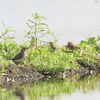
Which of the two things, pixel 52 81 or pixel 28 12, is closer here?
pixel 52 81

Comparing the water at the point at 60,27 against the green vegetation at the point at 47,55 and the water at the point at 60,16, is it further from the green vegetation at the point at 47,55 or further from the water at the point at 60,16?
the green vegetation at the point at 47,55

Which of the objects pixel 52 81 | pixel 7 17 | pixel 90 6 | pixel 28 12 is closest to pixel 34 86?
pixel 52 81

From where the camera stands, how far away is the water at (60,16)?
1962 cm

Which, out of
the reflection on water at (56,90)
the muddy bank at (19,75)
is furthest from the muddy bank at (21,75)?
the reflection on water at (56,90)

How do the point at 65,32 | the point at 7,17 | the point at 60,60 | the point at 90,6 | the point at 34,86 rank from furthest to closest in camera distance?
1. the point at 90,6
2. the point at 7,17
3. the point at 65,32
4. the point at 60,60
5. the point at 34,86

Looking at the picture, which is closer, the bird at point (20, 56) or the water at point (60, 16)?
the bird at point (20, 56)

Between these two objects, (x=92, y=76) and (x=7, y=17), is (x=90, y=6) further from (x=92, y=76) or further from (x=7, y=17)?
(x=92, y=76)

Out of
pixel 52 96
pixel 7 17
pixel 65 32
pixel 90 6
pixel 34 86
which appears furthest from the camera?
pixel 90 6

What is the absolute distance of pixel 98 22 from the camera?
22.8 meters

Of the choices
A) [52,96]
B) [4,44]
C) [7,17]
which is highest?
[7,17]

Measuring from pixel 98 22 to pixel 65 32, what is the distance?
3164mm

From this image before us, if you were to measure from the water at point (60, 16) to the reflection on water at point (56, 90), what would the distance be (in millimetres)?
5999

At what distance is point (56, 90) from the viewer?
1061 centimetres

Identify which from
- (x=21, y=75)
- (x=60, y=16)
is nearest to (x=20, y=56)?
(x=21, y=75)
